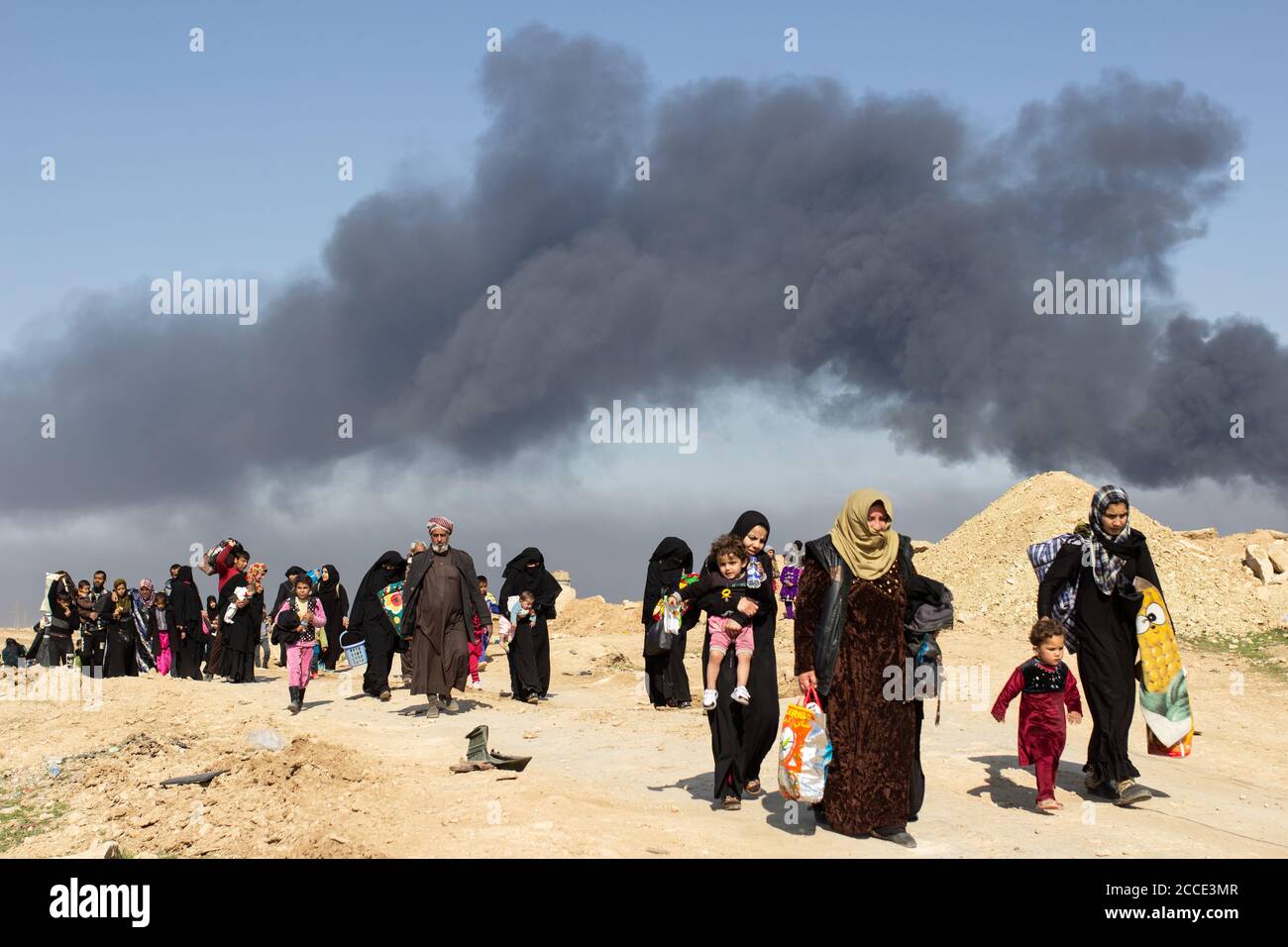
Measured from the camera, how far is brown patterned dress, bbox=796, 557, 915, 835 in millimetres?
6688

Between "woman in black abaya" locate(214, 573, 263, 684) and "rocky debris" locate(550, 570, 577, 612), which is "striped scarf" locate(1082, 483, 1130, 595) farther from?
"rocky debris" locate(550, 570, 577, 612)

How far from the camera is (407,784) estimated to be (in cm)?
859

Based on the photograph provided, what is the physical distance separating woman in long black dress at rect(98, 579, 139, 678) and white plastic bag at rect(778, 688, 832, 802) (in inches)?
630

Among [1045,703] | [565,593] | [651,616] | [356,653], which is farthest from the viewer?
[565,593]

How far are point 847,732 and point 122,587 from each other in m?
16.5

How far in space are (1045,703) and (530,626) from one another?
315 inches

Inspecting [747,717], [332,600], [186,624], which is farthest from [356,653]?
[747,717]

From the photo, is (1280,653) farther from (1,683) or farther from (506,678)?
(1,683)

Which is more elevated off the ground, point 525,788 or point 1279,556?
point 1279,556

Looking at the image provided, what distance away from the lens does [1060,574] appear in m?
8.55

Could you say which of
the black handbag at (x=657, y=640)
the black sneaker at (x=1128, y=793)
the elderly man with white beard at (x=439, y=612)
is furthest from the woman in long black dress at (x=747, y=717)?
the elderly man with white beard at (x=439, y=612)

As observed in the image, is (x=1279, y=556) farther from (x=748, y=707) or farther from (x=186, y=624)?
(x=186, y=624)
